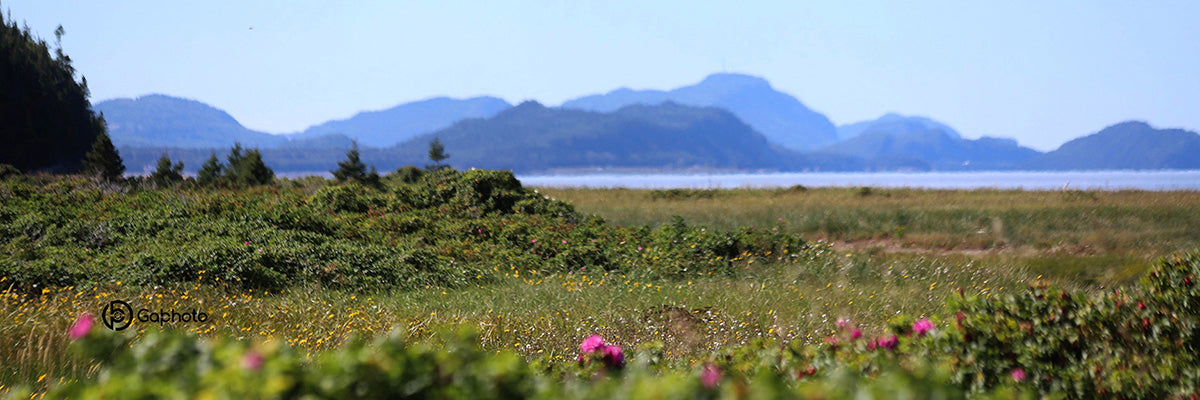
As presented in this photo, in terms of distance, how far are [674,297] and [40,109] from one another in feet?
140

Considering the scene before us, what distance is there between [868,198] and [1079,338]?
24497mm

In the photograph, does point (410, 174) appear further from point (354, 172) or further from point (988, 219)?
point (988, 219)

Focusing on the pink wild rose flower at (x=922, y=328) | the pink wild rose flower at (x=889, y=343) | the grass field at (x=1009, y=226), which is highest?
the pink wild rose flower at (x=922, y=328)

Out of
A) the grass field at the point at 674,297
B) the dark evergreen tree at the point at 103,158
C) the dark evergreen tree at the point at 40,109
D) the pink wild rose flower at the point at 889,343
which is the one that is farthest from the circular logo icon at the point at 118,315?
the dark evergreen tree at the point at 40,109

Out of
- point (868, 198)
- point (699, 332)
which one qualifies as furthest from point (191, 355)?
point (868, 198)

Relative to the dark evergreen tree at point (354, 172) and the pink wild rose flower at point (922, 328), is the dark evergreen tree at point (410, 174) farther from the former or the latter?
the pink wild rose flower at point (922, 328)

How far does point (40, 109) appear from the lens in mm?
38500

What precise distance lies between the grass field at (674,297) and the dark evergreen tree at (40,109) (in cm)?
3619

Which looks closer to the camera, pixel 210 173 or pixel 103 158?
pixel 210 173

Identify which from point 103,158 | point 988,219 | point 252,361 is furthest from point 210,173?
point 252,361

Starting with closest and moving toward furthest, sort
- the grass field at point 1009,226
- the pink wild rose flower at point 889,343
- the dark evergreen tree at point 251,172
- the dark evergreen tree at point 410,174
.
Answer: the pink wild rose flower at point 889,343, the grass field at point 1009,226, the dark evergreen tree at point 251,172, the dark evergreen tree at point 410,174

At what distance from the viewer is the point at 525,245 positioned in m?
13.9

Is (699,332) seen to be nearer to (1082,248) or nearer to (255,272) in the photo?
(255,272)

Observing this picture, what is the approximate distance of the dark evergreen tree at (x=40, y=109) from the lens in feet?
121
